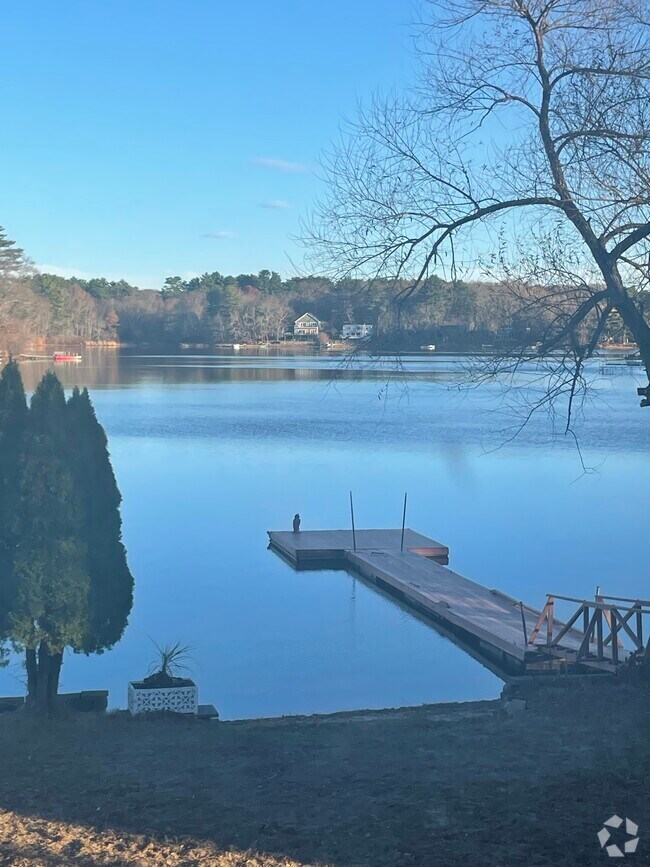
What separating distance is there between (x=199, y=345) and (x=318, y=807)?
10982cm

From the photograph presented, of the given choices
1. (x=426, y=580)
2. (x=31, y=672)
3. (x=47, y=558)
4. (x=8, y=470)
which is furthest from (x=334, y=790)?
(x=426, y=580)

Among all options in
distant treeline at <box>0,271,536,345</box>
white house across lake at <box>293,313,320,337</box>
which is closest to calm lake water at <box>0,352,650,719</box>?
white house across lake at <box>293,313,320,337</box>

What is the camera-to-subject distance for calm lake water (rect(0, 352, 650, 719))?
37.3ft

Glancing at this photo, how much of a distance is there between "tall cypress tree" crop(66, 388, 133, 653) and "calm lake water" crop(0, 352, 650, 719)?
81.7 inches

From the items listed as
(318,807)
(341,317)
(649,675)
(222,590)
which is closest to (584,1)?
(341,317)

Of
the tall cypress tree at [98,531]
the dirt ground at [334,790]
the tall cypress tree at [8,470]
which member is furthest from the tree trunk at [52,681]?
the dirt ground at [334,790]

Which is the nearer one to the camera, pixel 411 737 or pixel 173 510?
pixel 411 737

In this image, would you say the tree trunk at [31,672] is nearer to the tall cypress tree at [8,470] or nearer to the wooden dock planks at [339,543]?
the tall cypress tree at [8,470]

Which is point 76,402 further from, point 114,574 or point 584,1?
point 584,1

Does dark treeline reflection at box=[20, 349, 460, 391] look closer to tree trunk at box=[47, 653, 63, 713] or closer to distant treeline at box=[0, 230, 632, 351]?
distant treeline at box=[0, 230, 632, 351]

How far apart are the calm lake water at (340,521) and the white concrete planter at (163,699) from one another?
170 cm

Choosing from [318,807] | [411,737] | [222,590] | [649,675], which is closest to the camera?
[318,807]

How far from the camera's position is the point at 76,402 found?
8648 mm

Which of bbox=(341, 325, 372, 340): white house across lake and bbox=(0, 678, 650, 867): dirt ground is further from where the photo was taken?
bbox=(341, 325, 372, 340): white house across lake
